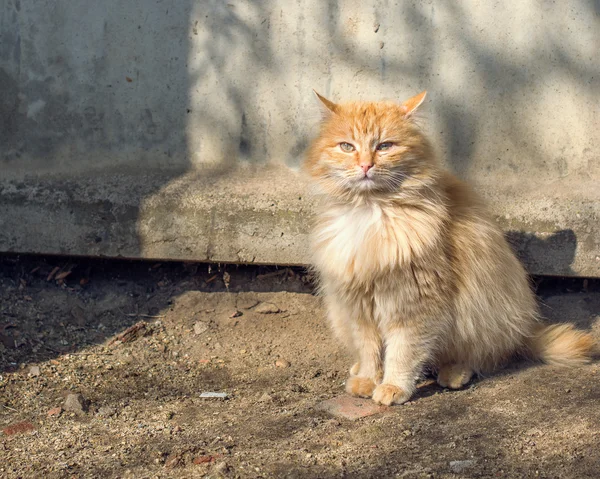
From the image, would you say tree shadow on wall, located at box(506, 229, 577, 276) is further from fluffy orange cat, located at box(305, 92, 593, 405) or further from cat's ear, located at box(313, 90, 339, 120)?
cat's ear, located at box(313, 90, 339, 120)

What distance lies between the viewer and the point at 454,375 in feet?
11.8

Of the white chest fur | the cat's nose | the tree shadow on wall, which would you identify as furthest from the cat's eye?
the tree shadow on wall

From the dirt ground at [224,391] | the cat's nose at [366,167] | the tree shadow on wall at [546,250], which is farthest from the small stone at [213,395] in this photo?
the tree shadow on wall at [546,250]

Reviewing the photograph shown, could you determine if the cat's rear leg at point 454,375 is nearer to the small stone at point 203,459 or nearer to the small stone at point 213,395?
the small stone at point 213,395

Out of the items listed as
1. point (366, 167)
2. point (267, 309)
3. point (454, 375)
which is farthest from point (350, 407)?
point (267, 309)

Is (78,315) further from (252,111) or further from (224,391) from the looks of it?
(252,111)

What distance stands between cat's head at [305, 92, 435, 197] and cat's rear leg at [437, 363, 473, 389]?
2.99 feet

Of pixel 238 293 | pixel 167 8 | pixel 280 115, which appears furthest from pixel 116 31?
pixel 238 293

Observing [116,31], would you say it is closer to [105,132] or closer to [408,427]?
[105,132]

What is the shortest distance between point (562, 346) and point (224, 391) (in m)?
1.64

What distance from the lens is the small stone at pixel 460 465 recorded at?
2643 mm

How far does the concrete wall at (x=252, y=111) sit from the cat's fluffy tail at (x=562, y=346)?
18.3 inches

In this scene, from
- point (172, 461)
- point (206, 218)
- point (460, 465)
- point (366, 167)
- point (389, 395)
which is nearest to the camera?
point (460, 465)

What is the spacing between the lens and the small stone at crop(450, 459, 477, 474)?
2643 millimetres
